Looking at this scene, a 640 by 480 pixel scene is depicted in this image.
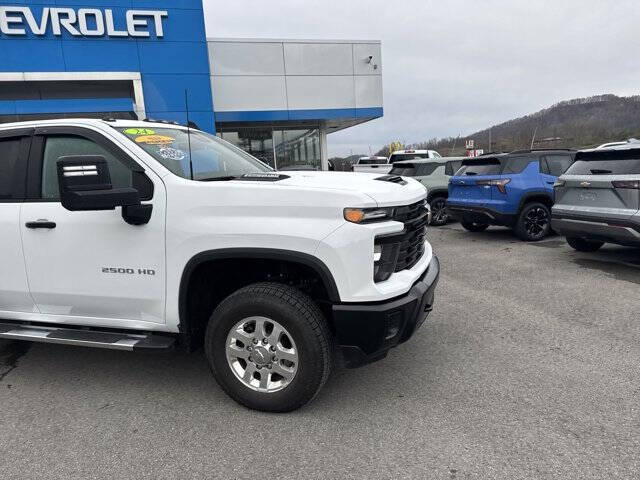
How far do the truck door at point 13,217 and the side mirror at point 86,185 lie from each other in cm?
92

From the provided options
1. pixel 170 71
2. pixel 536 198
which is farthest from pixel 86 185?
pixel 170 71

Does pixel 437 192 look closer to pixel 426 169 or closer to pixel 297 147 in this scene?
pixel 426 169

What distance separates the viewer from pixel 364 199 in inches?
103

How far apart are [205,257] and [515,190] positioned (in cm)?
681

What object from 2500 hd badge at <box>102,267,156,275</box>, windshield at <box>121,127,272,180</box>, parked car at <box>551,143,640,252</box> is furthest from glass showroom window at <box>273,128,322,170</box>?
2500 hd badge at <box>102,267,156,275</box>

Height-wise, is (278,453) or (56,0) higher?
(56,0)

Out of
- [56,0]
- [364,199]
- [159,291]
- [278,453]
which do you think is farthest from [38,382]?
[56,0]

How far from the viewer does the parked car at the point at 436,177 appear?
1061 cm

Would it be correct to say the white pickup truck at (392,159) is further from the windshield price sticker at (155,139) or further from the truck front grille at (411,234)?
the windshield price sticker at (155,139)

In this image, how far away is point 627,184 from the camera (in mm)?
5512

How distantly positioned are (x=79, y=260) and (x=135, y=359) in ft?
3.73

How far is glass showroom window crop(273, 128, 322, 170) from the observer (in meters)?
19.7

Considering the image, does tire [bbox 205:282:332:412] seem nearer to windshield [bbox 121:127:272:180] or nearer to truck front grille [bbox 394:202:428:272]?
truck front grille [bbox 394:202:428:272]

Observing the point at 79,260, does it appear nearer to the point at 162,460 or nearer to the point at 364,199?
the point at 162,460
